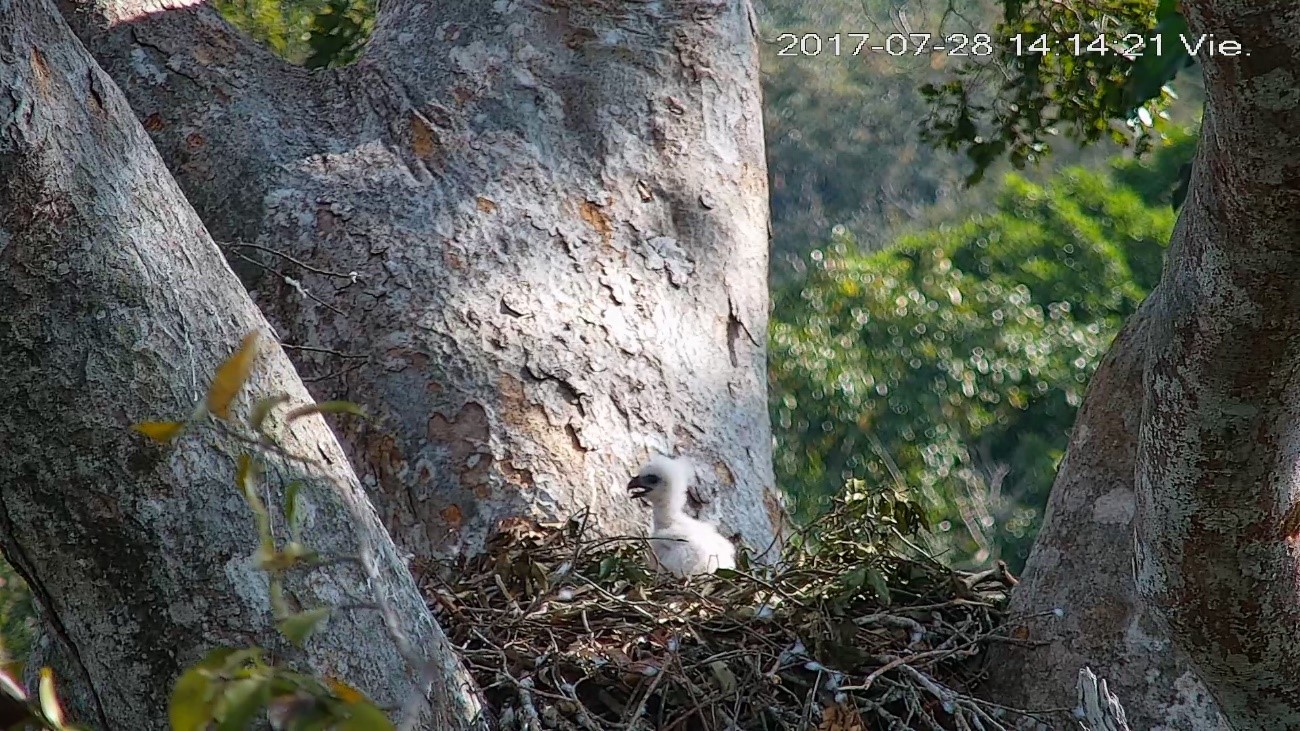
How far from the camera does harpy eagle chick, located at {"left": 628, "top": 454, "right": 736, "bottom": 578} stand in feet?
13.2

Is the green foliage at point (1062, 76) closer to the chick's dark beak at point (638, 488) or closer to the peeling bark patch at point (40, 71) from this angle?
the chick's dark beak at point (638, 488)

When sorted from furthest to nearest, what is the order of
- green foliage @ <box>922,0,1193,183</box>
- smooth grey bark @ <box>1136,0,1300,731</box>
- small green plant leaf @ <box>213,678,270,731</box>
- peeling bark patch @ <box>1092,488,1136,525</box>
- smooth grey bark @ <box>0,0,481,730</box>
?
1. green foliage @ <box>922,0,1193,183</box>
2. peeling bark patch @ <box>1092,488,1136,525</box>
3. smooth grey bark @ <box>0,0,481,730</box>
4. smooth grey bark @ <box>1136,0,1300,731</box>
5. small green plant leaf @ <box>213,678,270,731</box>

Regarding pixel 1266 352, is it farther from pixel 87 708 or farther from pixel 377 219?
pixel 377 219

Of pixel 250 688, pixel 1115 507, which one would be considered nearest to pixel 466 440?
pixel 1115 507

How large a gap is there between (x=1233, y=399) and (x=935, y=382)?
39.3ft

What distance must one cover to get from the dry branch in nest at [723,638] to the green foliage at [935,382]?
8899 millimetres

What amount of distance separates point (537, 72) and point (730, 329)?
3.19 feet

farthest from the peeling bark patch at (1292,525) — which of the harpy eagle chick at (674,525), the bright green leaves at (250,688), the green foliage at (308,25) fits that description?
the green foliage at (308,25)

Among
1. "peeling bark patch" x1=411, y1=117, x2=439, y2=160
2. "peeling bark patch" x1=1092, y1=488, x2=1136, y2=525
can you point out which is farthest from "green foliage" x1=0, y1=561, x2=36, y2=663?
"peeling bark patch" x1=1092, y1=488, x2=1136, y2=525

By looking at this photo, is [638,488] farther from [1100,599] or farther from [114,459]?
[114,459]

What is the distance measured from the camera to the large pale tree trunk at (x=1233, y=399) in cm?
187

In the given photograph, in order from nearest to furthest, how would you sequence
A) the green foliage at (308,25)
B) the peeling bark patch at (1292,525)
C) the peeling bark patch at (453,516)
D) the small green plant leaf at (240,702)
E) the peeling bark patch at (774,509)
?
the small green plant leaf at (240,702) < the peeling bark patch at (1292,525) < the peeling bark patch at (453,516) < the peeling bark patch at (774,509) < the green foliage at (308,25)

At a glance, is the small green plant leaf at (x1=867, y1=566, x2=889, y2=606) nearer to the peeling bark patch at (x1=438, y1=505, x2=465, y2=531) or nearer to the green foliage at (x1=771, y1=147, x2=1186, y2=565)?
the peeling bark patch at (x1=438, y1=505, x2=465, y2=531)

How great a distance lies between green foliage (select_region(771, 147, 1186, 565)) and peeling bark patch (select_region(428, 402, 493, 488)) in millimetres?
8589
